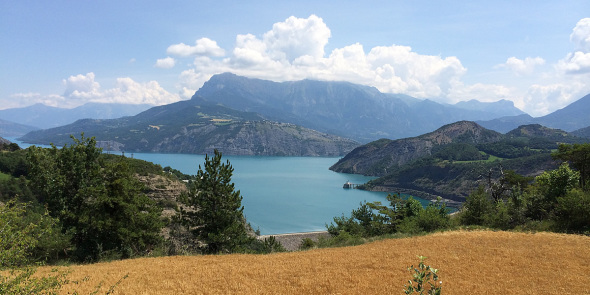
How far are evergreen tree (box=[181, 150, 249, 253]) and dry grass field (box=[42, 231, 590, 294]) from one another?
11.7 metres

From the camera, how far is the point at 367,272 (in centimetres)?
1898

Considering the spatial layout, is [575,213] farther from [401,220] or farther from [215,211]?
[215,211]

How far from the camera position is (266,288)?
16.1 m

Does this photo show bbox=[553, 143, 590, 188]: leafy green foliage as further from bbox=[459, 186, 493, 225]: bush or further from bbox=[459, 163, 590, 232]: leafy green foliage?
bbox=[459, 186, 493, 225]: bush

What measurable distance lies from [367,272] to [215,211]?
71.4 ft

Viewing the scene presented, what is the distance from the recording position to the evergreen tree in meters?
35.6

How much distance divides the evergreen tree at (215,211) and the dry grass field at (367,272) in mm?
11692

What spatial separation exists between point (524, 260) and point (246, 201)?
146 m

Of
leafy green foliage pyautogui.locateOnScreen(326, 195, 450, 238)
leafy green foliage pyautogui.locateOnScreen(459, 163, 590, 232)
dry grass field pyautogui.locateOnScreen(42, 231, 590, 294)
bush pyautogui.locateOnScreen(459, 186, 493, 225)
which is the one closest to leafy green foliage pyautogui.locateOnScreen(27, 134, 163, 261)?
dry grass field pyautogui.locateOnScreen(42, 231, 590, 294)

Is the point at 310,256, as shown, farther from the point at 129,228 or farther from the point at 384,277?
the point at 129,228

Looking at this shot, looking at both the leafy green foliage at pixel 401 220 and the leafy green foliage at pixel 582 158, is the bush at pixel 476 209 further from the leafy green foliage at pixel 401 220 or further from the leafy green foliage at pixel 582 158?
the leafy green foliage at pixel 582 158

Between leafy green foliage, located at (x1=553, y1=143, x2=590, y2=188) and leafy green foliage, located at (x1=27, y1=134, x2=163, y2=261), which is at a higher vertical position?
leafy green foliage, located at (x1=553, y1=143, x2=590, y2=188)

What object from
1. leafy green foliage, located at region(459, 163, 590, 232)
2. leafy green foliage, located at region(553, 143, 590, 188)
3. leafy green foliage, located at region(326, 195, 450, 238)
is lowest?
leafy green foliage, located at region(326, 195, 450, 238)

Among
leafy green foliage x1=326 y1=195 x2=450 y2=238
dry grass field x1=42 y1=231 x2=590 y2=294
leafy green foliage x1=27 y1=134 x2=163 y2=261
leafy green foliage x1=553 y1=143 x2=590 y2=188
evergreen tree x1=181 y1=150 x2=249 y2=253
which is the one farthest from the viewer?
leafy green foliage x1=553 y1=143 x2=590 y2=188
